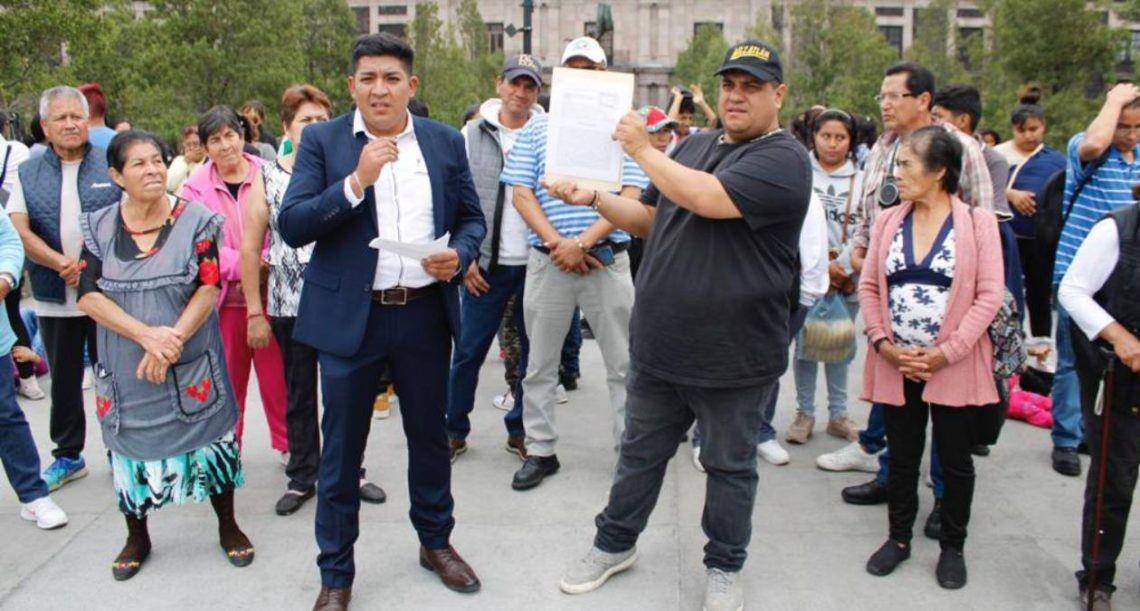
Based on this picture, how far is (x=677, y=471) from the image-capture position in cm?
535

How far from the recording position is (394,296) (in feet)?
11.8

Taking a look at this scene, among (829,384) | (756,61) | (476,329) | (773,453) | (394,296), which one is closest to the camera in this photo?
(756,61)

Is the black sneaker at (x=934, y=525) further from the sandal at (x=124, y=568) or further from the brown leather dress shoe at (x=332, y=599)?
the sandal at (x=124, y=568)

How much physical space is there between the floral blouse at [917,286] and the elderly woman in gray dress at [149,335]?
3056 mm

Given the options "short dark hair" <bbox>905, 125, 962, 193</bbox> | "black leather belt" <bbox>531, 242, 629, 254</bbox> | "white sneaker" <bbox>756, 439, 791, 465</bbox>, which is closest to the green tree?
"white sneaker" <bbox>756, 439, 791, 465</bbox>

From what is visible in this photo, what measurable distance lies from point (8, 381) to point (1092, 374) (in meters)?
4.90

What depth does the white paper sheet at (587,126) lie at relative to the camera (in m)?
3.60

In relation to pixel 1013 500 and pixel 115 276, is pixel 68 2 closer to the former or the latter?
pixel 115 276

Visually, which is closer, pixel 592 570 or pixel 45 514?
pixel 592 570

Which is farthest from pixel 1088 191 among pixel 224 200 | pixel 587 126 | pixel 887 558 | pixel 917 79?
pixel 224 200

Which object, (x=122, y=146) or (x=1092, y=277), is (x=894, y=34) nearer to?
(x=1092, y=277)

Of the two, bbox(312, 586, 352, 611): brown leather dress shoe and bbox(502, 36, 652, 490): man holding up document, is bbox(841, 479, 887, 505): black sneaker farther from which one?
bbox(312, 586, 352, 611): brown leather dress shoe

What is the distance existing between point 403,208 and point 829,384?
134 inches

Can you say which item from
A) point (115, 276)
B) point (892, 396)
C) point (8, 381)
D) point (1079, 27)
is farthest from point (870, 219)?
point (1079, 27)
